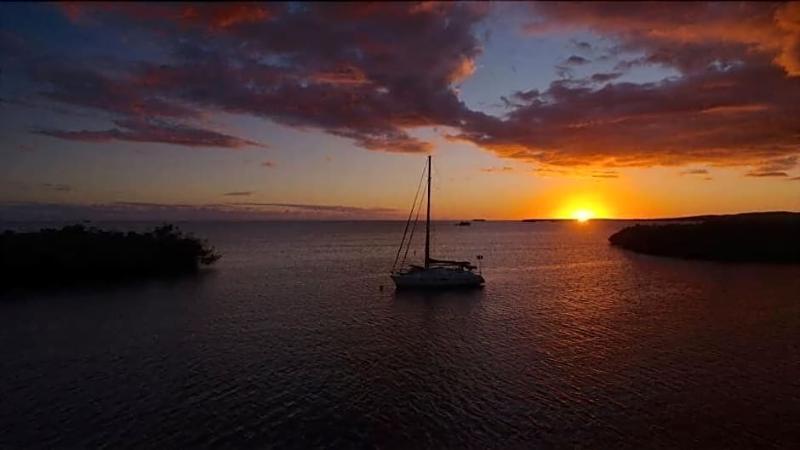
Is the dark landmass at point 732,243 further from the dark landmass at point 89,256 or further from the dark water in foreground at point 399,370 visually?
the dark landmass at point 89,256

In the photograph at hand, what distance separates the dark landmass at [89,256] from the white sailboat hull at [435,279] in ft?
140

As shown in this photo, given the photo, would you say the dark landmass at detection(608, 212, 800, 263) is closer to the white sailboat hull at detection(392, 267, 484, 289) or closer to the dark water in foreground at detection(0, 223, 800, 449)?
the dark water in foreground at detection(0, 223, 800, 449)

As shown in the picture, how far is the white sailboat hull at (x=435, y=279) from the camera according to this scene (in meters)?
67.3

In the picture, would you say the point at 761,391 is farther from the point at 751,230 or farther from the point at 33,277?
the point at 751,230

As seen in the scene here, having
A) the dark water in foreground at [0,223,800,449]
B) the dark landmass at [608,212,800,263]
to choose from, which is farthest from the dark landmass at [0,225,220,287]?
the dark landmass at [608,212,800,263]

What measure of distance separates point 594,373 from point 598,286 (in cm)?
4455

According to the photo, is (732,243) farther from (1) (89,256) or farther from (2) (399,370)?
(1) (89,256)

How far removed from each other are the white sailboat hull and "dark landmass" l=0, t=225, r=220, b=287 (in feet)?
140

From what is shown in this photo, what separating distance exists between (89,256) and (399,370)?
65.7 metres

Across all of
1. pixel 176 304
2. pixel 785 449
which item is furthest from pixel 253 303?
pixel 785 449

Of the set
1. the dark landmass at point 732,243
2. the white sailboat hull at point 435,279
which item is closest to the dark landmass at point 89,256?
the white sailboat hull at point 435,279

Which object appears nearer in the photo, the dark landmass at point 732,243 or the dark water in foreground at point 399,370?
the dark water in foreground at point 399,370

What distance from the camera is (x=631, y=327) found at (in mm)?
45469

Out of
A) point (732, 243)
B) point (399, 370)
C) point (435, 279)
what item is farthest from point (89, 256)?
point (732, 243)
